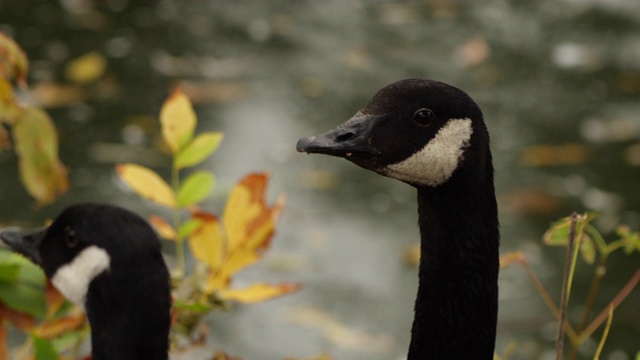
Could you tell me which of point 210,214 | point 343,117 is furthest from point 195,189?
point 343,117

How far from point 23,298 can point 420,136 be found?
3.36 ft

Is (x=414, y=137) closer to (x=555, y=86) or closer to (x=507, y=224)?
(x=507, y=224)

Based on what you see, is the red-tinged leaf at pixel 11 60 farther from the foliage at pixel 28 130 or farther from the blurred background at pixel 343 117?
the blurred background at pixel 343 117

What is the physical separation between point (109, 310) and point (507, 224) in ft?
10.4

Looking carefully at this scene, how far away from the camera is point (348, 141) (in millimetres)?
2199

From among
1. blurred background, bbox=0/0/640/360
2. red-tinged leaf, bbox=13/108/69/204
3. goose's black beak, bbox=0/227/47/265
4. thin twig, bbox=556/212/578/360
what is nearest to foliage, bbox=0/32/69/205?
red-tinged leaf, bbox=13/108/69/204

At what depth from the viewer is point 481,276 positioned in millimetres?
2270

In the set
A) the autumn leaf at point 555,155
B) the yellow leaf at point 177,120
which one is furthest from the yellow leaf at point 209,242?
the autumn leaf at point 555,155

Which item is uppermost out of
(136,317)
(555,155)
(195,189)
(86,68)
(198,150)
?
(86,68)

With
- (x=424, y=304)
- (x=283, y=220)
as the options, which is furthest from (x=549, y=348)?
(x=424, y=304)

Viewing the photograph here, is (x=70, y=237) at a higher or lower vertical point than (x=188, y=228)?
lower

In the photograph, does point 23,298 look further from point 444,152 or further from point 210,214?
point 444,152

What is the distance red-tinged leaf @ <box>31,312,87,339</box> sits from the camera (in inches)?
97.7

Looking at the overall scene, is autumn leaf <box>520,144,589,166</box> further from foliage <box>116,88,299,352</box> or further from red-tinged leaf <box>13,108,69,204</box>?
red-tinged leaf <box>13,108,69,204</box>
